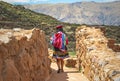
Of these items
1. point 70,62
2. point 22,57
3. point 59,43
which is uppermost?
point 22,57

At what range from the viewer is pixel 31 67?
1052 cm

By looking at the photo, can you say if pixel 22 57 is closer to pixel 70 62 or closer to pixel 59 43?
pixel 59 43

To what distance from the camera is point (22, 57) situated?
9234 millimetres

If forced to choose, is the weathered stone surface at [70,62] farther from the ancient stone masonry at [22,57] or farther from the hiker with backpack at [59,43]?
the ancient stone masonry at [22,57]

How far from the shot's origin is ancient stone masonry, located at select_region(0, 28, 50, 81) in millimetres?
7868

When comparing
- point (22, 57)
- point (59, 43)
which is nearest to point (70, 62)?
point (59, 43)

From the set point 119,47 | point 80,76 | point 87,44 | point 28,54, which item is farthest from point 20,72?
point 119,47

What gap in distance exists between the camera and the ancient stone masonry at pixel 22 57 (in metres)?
7.87

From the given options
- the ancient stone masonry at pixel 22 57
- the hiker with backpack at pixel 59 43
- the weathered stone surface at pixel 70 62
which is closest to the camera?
the ancient stone masonry at pixel 22 57

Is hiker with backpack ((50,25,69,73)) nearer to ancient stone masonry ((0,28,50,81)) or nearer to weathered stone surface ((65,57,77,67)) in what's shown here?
ancient stone masonry ((0,28,50,81))

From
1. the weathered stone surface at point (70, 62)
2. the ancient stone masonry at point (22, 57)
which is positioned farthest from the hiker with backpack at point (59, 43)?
the weathered stone surface at point (70, 62)

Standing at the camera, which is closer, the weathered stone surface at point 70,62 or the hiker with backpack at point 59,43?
the hiker with backpack at point 59,43

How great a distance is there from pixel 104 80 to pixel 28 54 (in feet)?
10.2

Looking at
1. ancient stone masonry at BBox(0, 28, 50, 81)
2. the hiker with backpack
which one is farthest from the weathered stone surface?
ancient stone masonry at BBox(0, 28, 50, 81)
